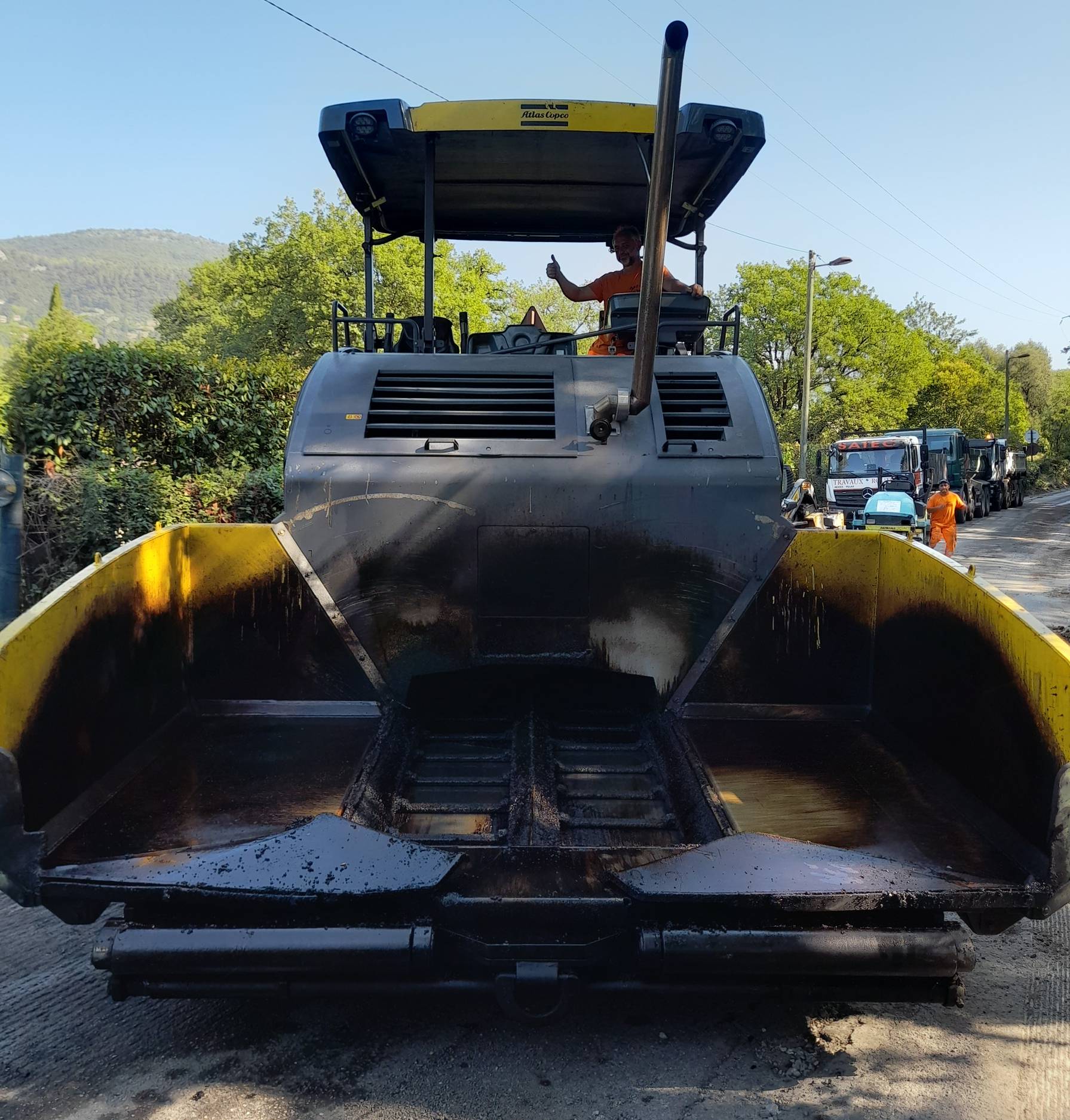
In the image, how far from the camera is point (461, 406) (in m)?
3.95

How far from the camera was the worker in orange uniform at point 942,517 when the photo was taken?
1448 centimetres

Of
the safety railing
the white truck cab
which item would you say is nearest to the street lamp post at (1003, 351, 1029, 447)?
the white truck cab

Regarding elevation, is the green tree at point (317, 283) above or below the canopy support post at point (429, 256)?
above

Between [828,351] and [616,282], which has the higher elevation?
[828,351]

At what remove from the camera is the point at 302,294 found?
29.0m

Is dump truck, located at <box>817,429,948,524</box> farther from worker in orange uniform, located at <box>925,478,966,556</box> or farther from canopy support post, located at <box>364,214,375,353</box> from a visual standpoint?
canopy support post, located at <box>364,214,375,353</box>

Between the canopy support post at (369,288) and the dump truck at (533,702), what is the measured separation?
0.93 ft

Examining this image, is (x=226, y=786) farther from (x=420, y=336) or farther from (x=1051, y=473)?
(x=1051, y=473)

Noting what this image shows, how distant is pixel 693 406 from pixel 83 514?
22.6 ft

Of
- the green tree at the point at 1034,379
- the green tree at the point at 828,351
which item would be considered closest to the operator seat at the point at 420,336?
the green tree at the point at 828,351

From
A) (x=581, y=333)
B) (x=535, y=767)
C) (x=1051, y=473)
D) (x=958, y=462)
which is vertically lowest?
(x=1051, y=473)

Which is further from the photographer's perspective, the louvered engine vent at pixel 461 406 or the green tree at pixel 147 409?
the green tree at pixel 147 409

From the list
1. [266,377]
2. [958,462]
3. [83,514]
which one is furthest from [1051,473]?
[83,514]

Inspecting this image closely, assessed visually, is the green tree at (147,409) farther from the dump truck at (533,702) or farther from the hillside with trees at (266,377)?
the dump truck at (533,702)
